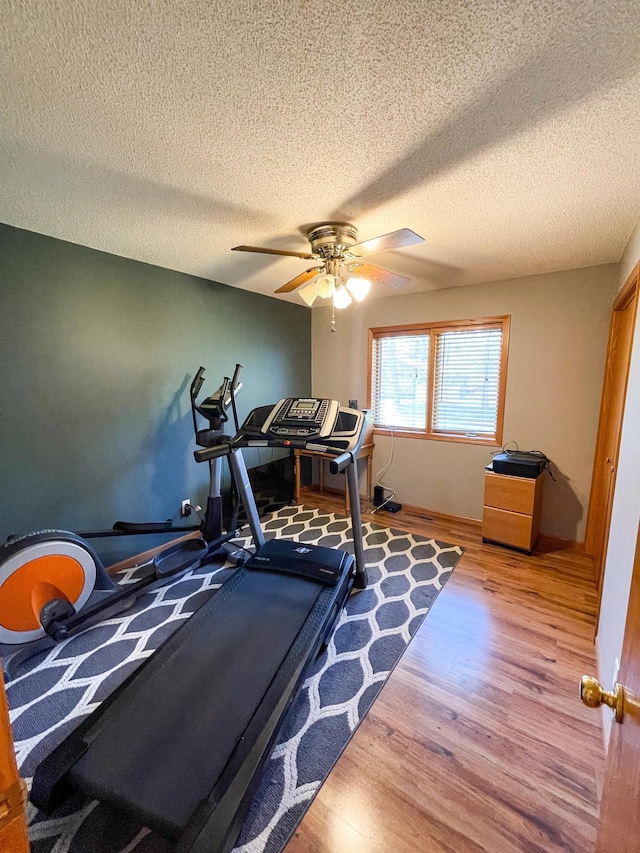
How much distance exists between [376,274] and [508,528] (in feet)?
7.81

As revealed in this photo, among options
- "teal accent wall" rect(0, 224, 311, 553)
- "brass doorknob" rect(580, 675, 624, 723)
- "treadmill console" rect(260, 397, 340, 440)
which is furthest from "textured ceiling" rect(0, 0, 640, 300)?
"brass doorknob" rect(580, 675, 624, 723)

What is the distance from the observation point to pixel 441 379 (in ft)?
12.1

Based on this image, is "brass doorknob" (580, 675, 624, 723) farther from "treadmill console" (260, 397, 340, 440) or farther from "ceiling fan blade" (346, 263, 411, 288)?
"ceiling fan blade" (346, 263, 411, 288)

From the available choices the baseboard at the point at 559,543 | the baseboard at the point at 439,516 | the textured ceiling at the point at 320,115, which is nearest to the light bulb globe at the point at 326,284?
the textured ceiling at the point at 320,115

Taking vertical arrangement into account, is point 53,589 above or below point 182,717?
above

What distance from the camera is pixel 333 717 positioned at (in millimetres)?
1599

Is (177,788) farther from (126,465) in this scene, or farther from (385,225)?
(385,225)

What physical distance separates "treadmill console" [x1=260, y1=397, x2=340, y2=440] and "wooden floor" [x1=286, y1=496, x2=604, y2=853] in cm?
143

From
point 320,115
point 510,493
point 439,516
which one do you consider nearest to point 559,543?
point 510,493

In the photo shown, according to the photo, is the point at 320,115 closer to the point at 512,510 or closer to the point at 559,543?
the point at 512,510

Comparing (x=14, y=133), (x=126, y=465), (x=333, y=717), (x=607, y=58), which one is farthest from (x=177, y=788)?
(x=607, y=58)

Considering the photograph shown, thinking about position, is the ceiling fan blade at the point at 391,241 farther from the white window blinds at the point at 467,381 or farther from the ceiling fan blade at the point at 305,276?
the white window blinds at the point at 467,381

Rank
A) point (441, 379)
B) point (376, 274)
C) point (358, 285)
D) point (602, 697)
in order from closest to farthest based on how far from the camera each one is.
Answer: point (602, 697) → point (358, 285) → point (376, 274) → point (441, 379)

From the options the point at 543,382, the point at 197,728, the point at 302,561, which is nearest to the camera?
the point at 197,728
